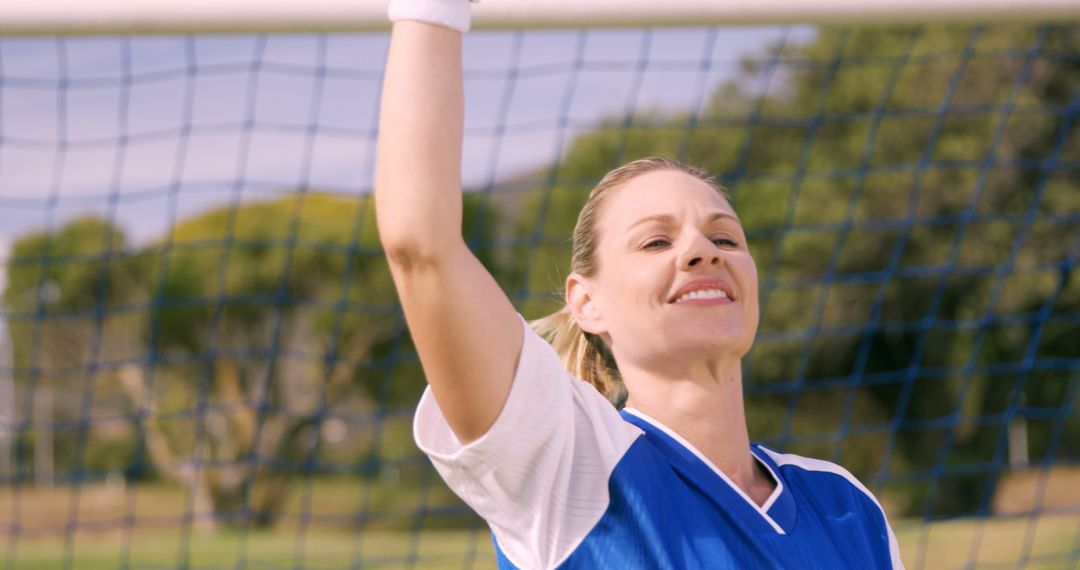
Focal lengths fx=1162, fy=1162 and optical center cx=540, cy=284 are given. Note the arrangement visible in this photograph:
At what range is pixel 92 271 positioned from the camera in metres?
19.8

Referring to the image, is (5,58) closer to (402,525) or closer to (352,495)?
(402,525)

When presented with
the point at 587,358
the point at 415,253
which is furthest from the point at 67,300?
the point at 415,253

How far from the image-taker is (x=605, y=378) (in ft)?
6.67

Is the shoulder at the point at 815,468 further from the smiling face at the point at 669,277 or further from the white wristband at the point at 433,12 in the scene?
the white wristband at the point at 433,12

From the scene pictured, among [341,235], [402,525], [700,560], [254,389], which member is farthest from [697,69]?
[254,389]

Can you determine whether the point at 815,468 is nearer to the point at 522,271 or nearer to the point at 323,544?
the point at 323,544

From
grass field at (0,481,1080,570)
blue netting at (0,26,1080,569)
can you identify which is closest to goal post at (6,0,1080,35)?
blue netting at (0,26,1080,569)

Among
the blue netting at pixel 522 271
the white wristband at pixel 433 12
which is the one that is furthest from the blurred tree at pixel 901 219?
the white wristband at pixel 433 12

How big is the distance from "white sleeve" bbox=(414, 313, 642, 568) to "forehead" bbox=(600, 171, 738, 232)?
0.33m

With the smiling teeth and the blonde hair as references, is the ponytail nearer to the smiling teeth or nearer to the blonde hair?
the blonde hair

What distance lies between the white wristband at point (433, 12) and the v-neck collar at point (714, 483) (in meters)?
0.65

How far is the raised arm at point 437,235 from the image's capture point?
1.31 metres

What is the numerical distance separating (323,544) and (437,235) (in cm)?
1367

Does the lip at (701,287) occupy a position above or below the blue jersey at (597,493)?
above
